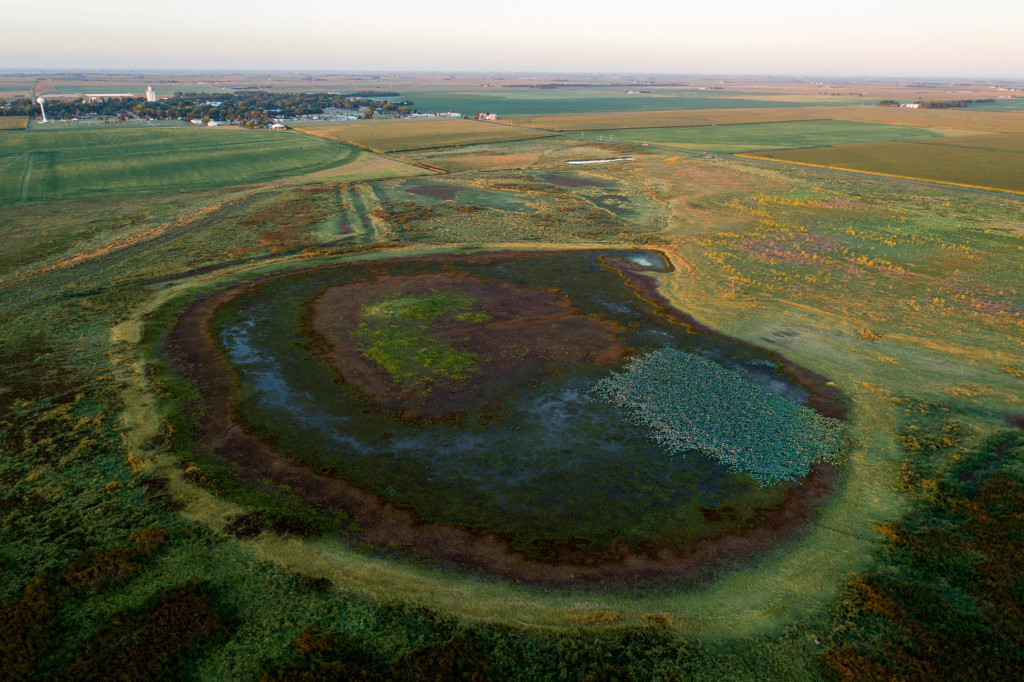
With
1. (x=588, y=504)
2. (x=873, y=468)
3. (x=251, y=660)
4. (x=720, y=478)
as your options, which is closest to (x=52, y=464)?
(x=251, y=660)

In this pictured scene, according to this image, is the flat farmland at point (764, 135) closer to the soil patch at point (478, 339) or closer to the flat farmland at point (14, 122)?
the soil patch at point (478, 339)

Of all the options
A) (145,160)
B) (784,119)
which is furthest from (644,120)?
(145,160)

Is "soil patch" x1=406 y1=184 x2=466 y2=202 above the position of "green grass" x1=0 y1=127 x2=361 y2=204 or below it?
below

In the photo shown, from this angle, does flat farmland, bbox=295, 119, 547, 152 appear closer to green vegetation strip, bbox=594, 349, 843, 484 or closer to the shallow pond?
the shallow pond

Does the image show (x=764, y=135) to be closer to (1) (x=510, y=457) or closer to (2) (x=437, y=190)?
(2) (x=437, y=190)

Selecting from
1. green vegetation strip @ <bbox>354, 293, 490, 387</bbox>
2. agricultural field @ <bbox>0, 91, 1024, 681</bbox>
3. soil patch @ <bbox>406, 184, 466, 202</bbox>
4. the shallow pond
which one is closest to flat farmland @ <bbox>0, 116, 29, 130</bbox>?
agricultural field @ <bbox>0, 91, 1024, 681</bbox>

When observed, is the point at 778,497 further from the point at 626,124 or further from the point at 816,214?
the point at 626,124
